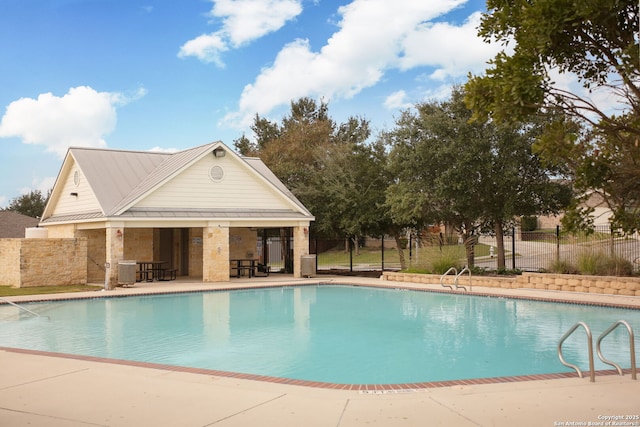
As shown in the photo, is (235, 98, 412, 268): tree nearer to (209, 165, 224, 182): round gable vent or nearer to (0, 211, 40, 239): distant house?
(209, 165, 224, 182): round gable vent

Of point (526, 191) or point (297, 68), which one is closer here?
point (526, 191)

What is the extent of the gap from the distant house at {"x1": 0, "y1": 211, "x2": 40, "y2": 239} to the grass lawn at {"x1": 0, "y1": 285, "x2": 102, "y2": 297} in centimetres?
1695

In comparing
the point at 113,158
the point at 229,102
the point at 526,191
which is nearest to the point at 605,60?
the point at 526,191

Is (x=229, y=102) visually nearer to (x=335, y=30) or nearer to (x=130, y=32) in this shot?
(x=335, y=30)

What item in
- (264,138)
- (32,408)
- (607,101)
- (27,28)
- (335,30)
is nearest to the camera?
(32,408)

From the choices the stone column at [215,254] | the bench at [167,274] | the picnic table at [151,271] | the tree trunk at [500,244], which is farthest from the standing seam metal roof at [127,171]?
the tree trunk at [500,244]

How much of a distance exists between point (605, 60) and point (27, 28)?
18933 mm

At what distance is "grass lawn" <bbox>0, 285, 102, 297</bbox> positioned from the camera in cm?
1856

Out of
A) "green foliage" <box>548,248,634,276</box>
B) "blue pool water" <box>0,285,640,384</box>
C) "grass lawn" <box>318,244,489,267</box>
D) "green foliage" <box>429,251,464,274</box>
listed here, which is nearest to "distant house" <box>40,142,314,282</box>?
"blue pool water" <box>0,285,640,384</box>

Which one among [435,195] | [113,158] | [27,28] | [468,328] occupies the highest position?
[27,28]

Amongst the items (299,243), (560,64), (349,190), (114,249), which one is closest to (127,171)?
(114,249)

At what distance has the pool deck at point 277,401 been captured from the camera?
5352 mm

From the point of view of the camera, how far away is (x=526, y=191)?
822 inches

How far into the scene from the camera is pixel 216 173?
23516 mm
